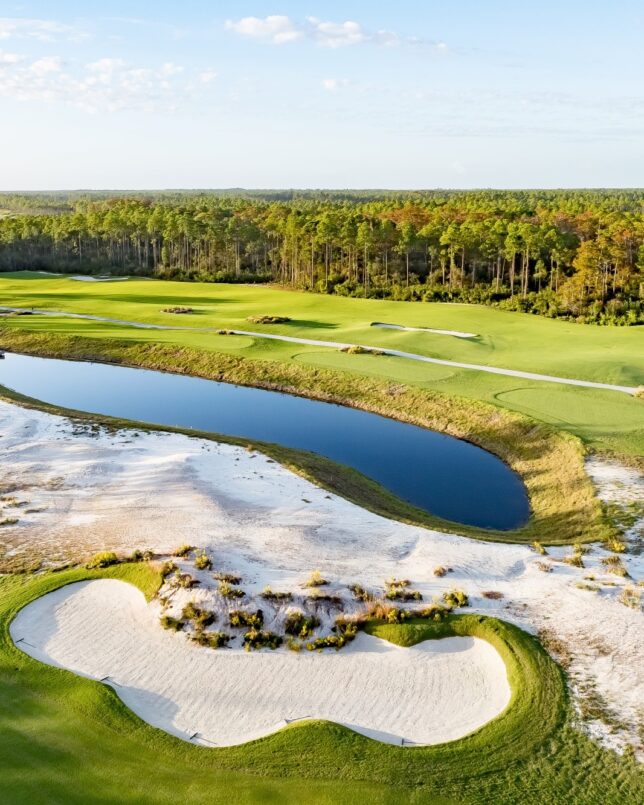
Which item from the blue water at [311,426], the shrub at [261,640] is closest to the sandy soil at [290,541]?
the shrub at [261,640]

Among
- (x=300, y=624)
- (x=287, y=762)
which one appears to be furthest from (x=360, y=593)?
(x=287, y=762)

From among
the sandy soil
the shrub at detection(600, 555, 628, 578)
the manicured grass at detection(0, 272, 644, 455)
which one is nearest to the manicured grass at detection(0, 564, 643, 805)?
the sandy soil

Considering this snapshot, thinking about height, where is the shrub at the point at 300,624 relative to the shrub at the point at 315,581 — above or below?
below

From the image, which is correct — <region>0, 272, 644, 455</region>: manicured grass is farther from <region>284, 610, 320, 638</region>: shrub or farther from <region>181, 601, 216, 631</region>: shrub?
<region>181, 601, 216, 631</region>: shrub

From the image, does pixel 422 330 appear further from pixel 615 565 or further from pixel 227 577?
pixel 227 577

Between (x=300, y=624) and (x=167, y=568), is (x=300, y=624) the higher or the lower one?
the lower one

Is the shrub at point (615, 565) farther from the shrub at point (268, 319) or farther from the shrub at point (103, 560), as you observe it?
the shrub at point (268, 319)
